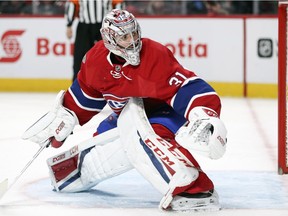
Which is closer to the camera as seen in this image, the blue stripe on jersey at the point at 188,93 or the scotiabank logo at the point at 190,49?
the blue stripe on jersey at the point at 188,93

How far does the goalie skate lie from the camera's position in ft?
12.3

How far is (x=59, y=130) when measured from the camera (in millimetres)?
3982

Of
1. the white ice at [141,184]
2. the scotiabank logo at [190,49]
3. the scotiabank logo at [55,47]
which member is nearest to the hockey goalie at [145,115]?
the white ice at [141,184]

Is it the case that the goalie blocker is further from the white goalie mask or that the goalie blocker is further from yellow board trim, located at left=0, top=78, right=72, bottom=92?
yellow board trim, located at left=0, top=78, right=72, bottom=92

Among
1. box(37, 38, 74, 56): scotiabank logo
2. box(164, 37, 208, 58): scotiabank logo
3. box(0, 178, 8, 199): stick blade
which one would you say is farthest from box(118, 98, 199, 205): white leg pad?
box(37, 38, 74, 56): scotiabank logo

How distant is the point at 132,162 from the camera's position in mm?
3832

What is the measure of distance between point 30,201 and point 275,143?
7.10 ft

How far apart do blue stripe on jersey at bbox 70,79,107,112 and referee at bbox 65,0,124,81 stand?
3.82m

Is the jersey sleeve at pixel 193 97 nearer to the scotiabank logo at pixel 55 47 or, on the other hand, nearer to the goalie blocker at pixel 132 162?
the goalie blocker at pixel 132 162

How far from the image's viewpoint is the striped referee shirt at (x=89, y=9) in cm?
785

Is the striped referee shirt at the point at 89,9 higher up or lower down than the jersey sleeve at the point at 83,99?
higher up

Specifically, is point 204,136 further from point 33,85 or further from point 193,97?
point 33,85

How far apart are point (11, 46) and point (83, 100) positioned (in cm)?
466

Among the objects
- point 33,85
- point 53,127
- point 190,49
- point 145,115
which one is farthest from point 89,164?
point 33,85
